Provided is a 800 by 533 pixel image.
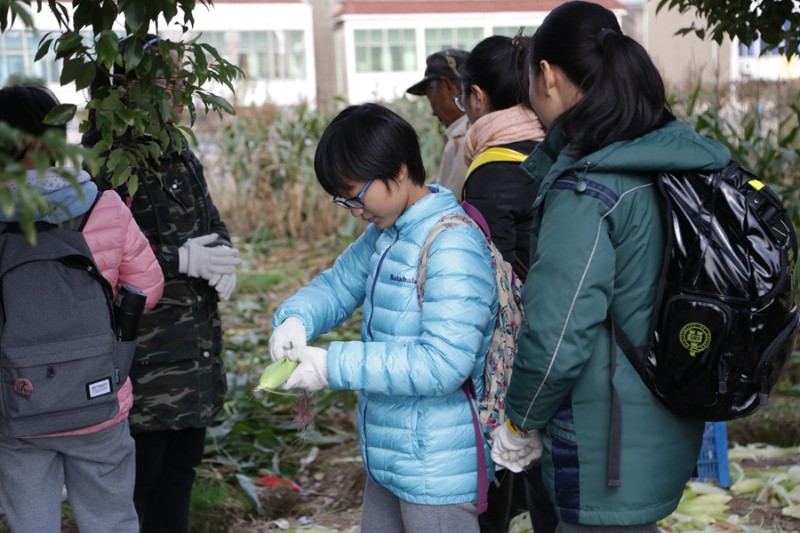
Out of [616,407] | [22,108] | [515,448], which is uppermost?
[22,108]

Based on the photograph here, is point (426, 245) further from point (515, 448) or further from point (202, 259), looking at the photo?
point (202, 259)

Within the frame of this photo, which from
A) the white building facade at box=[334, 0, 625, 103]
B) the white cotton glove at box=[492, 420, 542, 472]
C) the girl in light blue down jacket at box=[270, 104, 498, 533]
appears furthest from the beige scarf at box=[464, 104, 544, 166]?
the white building facade at box=[334, 0, 625, 103]

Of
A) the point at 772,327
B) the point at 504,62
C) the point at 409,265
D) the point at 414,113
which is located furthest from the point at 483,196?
the point at 414,113

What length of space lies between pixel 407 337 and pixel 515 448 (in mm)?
346

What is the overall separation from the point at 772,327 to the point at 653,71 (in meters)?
0.57

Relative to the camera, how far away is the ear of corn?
6.95ft

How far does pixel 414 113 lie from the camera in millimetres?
9430

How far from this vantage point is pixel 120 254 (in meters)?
2.58

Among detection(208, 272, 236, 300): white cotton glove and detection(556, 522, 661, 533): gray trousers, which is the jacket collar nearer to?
detection(556, 522, 661, 533): gray trousers

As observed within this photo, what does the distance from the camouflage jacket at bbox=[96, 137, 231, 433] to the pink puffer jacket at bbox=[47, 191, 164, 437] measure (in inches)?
11.0

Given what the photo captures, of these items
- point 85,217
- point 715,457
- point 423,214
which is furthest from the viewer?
point 715,457

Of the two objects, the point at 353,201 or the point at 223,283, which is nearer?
the point at 353,201

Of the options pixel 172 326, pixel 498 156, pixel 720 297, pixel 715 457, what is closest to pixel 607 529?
pixel 720 297

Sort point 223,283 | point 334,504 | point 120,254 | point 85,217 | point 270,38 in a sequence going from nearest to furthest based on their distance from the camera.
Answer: point 85,217
point 120,254
point 223,283
point 334,504
point 270,38
